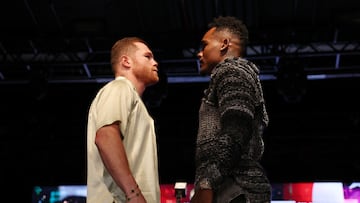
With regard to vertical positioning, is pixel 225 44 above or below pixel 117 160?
above

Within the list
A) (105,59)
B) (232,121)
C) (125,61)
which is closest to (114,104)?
(125,61)

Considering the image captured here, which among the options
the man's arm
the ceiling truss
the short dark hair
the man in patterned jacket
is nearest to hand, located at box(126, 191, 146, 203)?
the man's arm

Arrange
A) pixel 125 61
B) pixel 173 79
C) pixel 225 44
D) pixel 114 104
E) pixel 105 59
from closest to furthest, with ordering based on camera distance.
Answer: pixel 114 104
pixel 225 44
pixel 125 61
pixel 105 59
pixel 173 79

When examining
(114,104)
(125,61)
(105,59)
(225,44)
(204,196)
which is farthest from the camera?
(105,59)

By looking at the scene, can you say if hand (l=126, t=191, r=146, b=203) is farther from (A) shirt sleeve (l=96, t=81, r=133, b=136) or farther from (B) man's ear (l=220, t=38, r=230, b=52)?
(B) man's ear (l=220, t=38, r=230, b=52)

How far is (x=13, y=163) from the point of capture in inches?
328

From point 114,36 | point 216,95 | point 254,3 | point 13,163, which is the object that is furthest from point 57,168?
point 216,95

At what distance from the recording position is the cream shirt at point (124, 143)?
198cm

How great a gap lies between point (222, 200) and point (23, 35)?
15.8 ft

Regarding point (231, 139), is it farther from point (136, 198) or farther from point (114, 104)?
point (114, 104)

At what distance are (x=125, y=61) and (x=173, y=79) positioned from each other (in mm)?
4877

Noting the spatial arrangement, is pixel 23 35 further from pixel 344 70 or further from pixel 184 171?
pixel 344 70

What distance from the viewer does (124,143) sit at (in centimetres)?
205

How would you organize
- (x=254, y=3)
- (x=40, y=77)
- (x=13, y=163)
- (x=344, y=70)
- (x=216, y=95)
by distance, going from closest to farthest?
1. (x=216, y=95)
2. (x=254, y=3)
3. (x=40, y=77)
4. (x=344, y=70)
5. (x=13, y=163)
